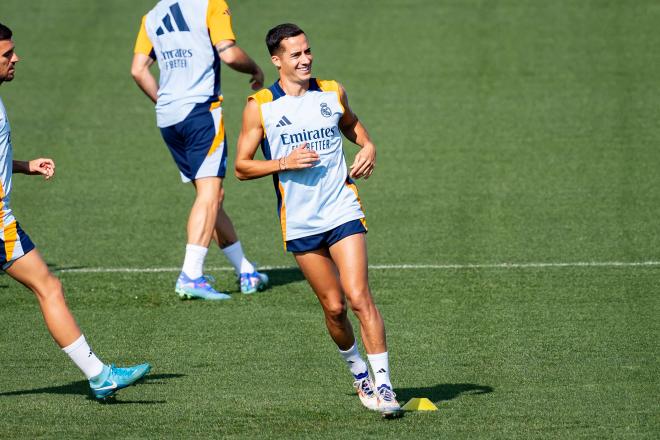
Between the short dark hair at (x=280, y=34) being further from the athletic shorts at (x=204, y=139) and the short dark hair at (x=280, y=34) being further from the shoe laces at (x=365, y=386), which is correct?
the athletic shorts at (x=204, y=139)

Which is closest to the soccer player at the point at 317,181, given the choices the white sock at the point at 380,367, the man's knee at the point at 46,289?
the white sock at the point at 380,367

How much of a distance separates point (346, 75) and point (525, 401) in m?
9.62

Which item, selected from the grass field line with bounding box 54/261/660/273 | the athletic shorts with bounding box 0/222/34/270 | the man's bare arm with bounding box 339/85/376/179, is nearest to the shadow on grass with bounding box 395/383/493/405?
the man's bare arm with bounding box 339/85/376/179

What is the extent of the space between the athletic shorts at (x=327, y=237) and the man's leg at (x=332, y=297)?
0.13ft

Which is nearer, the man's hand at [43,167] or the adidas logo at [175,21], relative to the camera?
the man's hand at [43,167]

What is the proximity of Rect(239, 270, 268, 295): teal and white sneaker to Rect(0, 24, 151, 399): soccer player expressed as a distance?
2893 millimetres

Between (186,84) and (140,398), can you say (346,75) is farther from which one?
(140,398)

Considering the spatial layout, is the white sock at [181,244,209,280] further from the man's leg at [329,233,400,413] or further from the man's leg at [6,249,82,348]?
the man's leg at [329,233,400,413]

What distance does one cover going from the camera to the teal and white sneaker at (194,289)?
30.3 ft

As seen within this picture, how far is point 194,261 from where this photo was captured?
9.36m

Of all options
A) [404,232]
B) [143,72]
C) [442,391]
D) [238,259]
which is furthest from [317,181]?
[404,232]

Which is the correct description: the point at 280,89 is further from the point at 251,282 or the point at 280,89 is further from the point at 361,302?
the point at 251,282

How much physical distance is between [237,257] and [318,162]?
11.1 ft

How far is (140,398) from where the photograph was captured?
679cm
